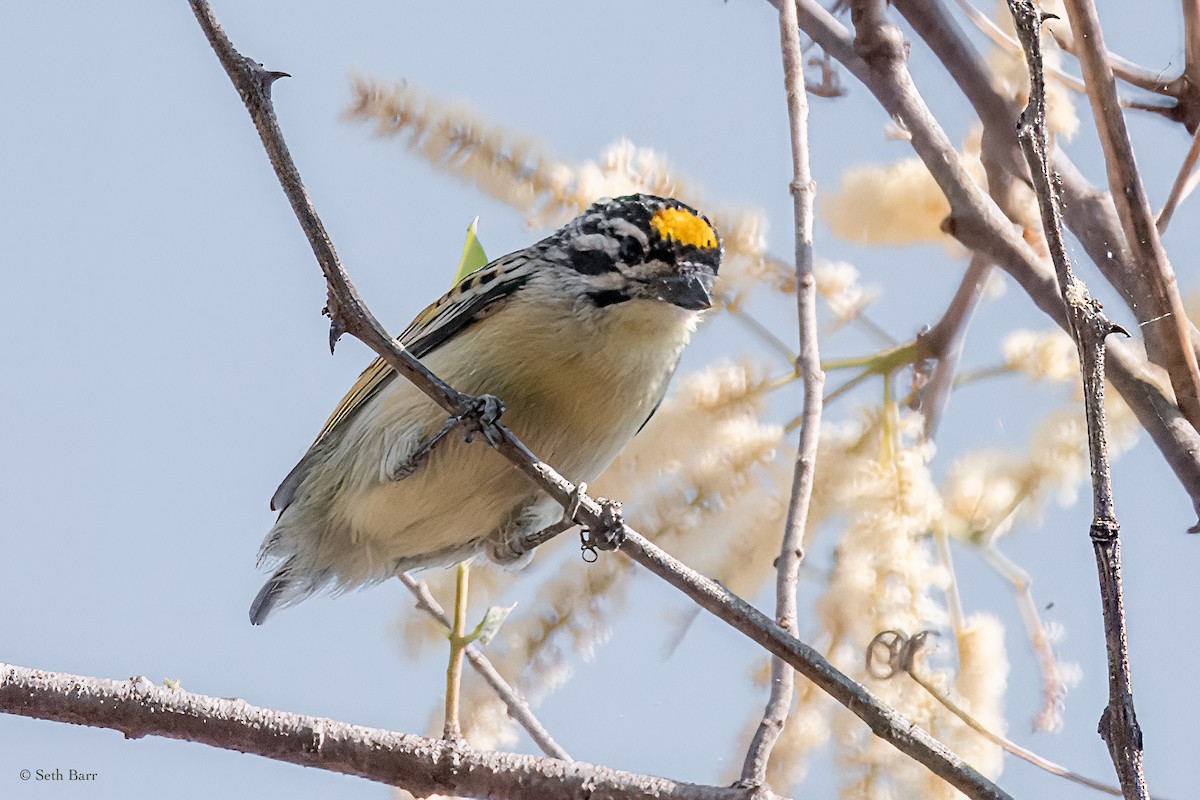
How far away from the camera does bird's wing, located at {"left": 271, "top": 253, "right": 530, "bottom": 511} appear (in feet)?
9.82

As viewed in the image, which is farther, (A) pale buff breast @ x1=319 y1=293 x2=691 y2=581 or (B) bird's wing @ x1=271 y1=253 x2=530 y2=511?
(B) bird's wing @ x1=271 y1=253 x2=530 y2=511

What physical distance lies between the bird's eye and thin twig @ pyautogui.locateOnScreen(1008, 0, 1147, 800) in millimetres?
1303

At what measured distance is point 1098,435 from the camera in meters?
1.45

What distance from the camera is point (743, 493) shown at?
94.7 inches

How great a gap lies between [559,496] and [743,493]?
0.53m

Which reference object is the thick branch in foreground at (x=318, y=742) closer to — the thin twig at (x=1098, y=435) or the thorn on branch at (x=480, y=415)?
the thorn on branch at (x=480, y=415)

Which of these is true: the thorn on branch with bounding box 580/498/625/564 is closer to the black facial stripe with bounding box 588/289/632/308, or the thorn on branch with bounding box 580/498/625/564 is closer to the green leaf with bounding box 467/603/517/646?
the green leaf with bounding box 467/603/517/646

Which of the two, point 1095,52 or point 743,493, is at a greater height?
point 1095,52

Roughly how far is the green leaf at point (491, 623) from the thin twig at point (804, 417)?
46 cm

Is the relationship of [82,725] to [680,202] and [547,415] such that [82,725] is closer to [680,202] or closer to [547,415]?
[547,415]

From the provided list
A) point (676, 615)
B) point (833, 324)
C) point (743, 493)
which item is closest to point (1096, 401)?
point (743, 493)

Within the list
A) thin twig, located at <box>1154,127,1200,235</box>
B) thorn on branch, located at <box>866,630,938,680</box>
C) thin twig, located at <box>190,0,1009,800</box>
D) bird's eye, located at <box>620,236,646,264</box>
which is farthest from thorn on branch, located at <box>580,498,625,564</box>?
thin twig, located at <box>1154,127,1200,235</box>

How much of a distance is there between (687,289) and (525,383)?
1.28ft

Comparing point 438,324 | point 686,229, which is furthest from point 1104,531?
point 438,324
